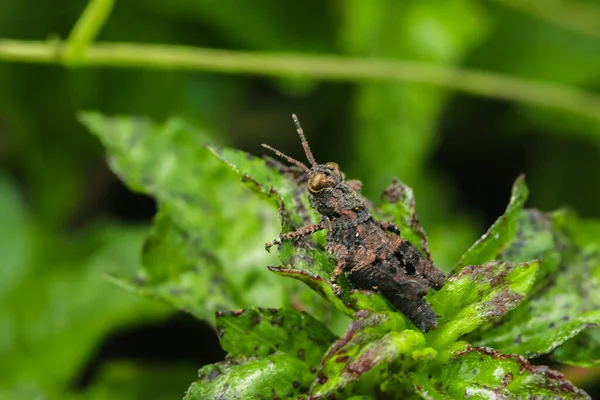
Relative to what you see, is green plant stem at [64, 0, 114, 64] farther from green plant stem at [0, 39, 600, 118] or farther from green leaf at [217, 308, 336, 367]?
green leaf at [217, 308, 336, 367]

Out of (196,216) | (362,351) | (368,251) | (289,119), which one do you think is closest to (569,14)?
(289,119)

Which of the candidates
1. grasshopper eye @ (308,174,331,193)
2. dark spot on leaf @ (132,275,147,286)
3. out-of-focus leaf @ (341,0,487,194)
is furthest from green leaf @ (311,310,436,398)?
out-of-focus leaf @ (341,0,487,194)

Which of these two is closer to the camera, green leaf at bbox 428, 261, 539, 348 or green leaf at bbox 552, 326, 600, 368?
green leaf at bbox 428, 261, 539, 348

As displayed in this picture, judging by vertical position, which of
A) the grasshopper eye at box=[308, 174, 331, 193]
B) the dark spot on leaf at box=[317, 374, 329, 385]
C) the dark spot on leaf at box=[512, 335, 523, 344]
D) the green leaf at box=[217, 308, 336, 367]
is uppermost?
the grasshopper eye at box=[308, 174, 331, 193]

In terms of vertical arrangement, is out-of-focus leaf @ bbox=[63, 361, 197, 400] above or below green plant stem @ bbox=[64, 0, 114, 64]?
below

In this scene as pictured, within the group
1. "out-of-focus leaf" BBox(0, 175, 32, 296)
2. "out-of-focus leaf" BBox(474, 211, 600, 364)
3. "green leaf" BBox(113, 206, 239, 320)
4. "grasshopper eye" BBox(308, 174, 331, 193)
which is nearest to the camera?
"out-of-focus leaf" BBox(474, 211, 600, 364)

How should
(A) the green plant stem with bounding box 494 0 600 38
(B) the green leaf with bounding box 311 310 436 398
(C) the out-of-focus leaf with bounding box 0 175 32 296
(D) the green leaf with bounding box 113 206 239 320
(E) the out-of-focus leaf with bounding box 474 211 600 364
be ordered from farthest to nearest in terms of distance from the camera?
(A) the green plant stem with bounding box 494 0 600 38 < (C) the out-of-focus leaf with bounding box 0 175 32 296 < (D) the green leaf with bounding box 113 206 239 320 < (E) the out-of-focus leaf with bounding box 474 211 600 364 < (B) the green leaf with bounding box 311 310 436 398

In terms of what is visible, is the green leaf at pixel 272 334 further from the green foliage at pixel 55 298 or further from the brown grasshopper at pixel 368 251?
the green foliage at pixel 55 298
